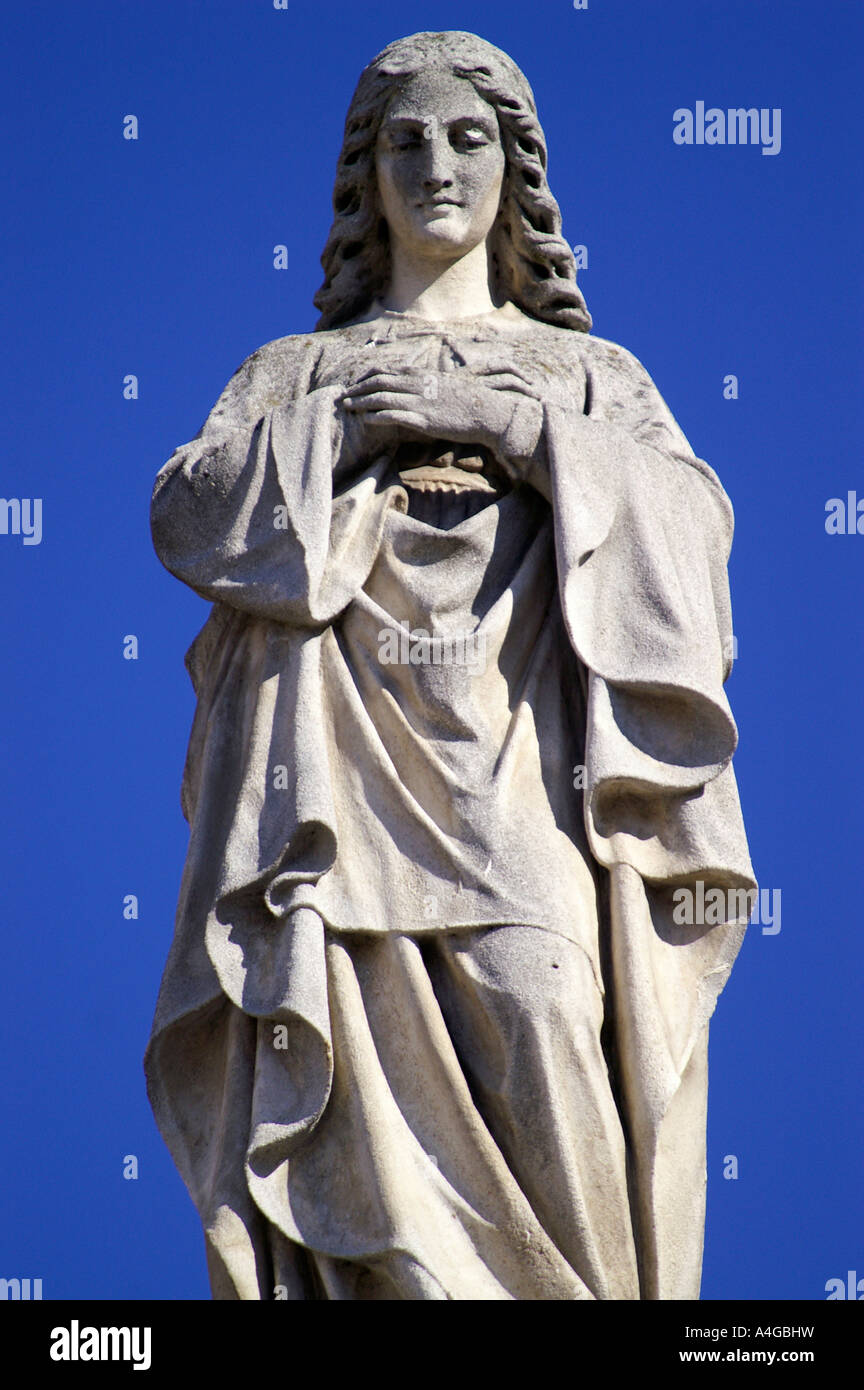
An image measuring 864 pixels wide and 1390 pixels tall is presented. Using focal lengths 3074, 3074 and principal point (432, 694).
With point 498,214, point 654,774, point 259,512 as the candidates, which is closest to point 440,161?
point 498,214

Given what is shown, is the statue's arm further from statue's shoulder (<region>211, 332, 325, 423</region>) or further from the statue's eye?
the statue's eye

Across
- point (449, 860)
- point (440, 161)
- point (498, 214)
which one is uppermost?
point (440, 161)

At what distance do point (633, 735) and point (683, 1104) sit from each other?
138 centimetres

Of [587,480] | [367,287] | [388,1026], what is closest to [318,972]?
[388,1026]

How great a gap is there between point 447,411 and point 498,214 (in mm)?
1293

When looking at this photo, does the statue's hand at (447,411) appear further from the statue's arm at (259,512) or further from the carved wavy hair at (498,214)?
the carved wavy hair at (498,214)

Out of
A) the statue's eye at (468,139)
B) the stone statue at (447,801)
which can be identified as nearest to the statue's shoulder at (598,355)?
the stone statue at (447,801)

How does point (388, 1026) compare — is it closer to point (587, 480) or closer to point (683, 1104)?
point (683, 1104)

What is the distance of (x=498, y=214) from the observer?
41.7 ft

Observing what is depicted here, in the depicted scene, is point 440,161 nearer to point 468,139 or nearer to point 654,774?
point 468,139

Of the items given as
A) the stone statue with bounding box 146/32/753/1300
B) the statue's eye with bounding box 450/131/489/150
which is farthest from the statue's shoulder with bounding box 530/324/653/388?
the statue's eye with bounding box 450/131/489/150

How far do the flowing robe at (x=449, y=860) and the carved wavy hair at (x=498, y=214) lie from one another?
0.61 metres

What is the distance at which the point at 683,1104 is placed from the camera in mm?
11367

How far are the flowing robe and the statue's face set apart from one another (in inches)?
20.9
